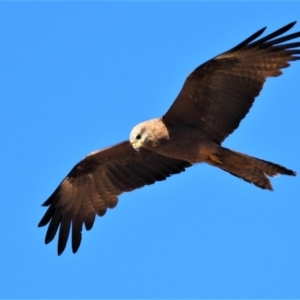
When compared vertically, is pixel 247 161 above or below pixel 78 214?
below

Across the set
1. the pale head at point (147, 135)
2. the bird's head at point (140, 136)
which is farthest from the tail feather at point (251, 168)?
the bird's head at point (140, 136)

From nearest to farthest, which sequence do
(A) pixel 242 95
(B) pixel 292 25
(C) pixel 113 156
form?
(B) pixel 292 25 < (A) pixel 242 95 < (C) pixel 113 156

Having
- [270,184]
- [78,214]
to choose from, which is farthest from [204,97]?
[78,214]

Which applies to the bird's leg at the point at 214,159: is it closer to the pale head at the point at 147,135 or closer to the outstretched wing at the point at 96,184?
the pale head at the point at 147,135

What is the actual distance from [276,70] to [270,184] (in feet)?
5.01

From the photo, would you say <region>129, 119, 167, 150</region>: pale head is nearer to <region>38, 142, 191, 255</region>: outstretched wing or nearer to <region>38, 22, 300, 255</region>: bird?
<region>38, 22, 300, 255</region>: bird

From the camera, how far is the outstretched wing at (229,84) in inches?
520

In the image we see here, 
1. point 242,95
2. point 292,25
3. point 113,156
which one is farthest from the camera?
point 113,156

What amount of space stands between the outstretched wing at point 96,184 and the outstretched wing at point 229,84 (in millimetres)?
1166

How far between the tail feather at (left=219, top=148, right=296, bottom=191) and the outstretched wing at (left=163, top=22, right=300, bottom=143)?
0.41 metres

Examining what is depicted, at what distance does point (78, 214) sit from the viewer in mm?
15258

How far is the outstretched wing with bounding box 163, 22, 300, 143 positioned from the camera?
13.2m

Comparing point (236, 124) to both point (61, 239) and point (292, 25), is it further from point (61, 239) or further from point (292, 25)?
point (61, 239)

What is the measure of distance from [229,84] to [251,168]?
1.14m
